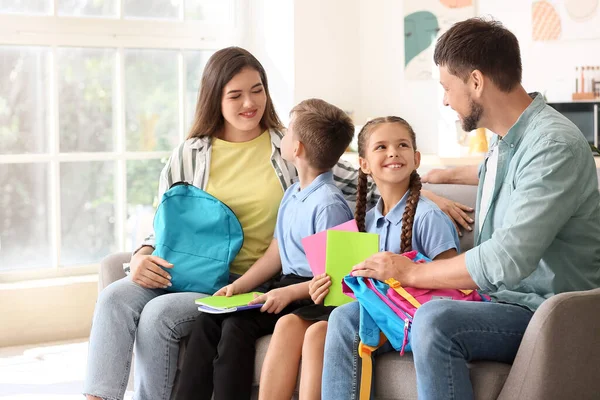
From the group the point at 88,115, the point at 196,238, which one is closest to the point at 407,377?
the point at 196,238

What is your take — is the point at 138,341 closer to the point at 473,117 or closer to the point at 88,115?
the point at 473,117

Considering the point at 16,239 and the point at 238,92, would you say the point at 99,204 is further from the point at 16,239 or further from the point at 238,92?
the point at 238,92

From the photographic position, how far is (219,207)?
2748 millimetres

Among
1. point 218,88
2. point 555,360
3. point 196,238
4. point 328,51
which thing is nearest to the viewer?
point 555,360

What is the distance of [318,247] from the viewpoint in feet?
7.93

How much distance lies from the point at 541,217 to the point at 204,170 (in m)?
1.25

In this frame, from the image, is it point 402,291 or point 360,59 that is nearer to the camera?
point 402,291

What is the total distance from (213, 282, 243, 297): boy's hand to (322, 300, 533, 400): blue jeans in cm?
55

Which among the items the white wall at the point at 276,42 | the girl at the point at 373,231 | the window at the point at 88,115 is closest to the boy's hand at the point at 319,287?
the girl at the point at 373,231

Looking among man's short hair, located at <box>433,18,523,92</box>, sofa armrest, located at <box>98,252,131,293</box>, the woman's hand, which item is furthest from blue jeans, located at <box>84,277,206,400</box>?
man's short hair, located at <box>433,18,523,92</box>

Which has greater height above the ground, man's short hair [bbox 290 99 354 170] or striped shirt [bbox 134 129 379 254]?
man's short hair [bbox 290 99 354 170]

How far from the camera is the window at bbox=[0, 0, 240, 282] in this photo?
4086mm

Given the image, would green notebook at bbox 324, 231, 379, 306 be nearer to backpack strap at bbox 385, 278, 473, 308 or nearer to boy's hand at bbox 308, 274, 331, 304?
boy's hand at bbox 308, 274, 331, 304

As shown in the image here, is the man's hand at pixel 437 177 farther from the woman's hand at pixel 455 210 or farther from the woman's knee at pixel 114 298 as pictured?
the woman's knee at pixel 114 298
